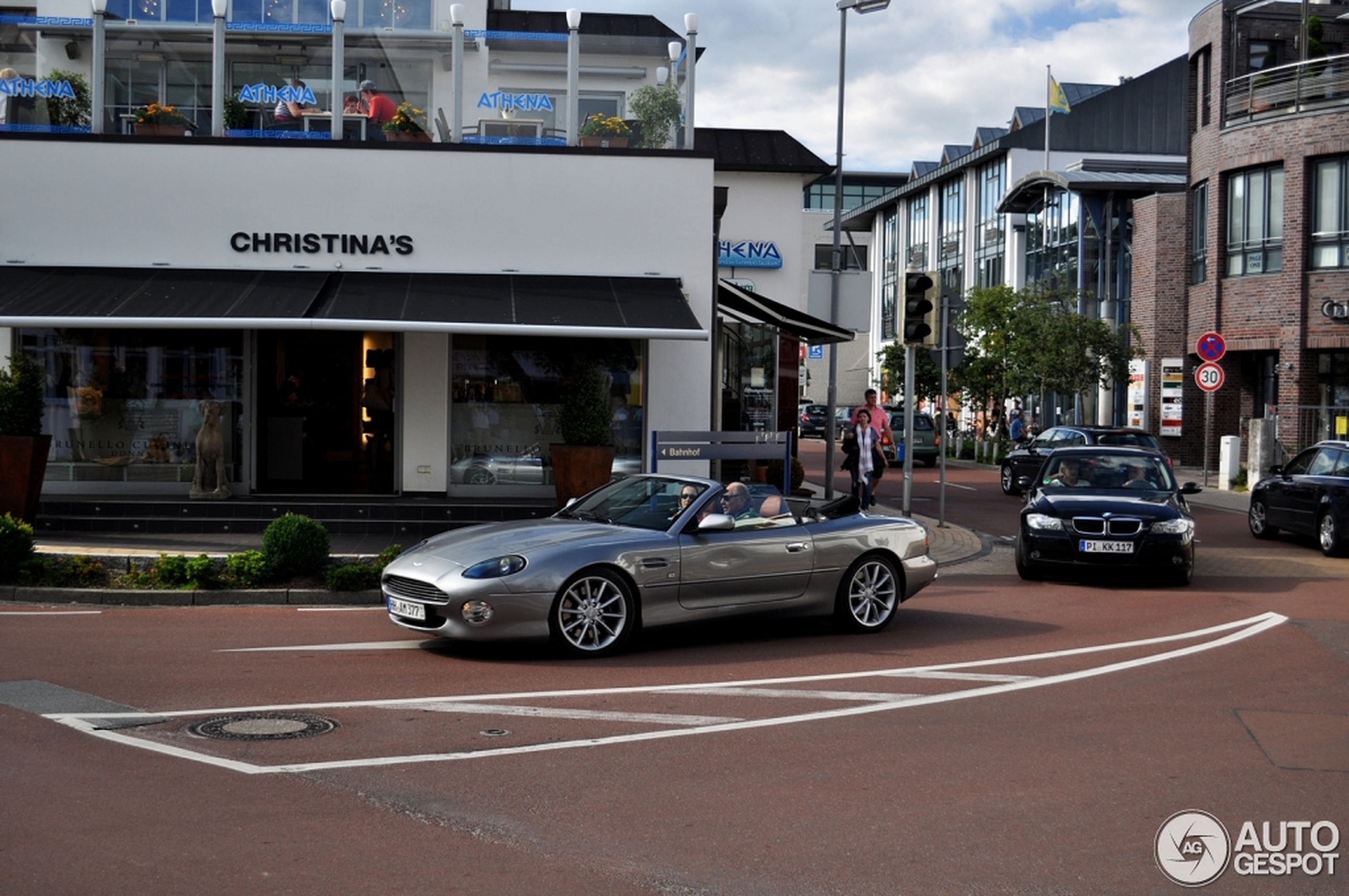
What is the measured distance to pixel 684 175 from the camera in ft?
62.9

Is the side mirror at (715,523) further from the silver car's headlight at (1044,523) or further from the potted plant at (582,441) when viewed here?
the potted plant at (582,441)

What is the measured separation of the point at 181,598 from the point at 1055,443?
69.4 ft

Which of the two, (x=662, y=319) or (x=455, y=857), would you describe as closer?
(x=455, y=857)

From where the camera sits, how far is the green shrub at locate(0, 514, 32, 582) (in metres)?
13.0

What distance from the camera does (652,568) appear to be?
1011 cm

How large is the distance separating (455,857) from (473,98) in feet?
50.4

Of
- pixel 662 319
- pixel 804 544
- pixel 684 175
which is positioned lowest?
pixel 804 544

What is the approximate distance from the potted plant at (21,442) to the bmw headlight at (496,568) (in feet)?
30.1

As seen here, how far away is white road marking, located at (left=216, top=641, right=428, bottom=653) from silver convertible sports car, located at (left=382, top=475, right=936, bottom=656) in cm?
34

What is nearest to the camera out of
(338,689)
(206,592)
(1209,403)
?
(338,689)

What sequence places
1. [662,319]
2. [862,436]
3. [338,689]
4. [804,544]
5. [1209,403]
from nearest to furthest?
1. [338,689]
2. [804,544]
3. [662,319]
4. [862,436]
5. [1209,403]

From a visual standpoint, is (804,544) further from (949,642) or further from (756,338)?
(756,338)

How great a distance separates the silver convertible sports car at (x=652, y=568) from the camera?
9547 millimetres

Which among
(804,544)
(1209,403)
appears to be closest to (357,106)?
(804,544)
